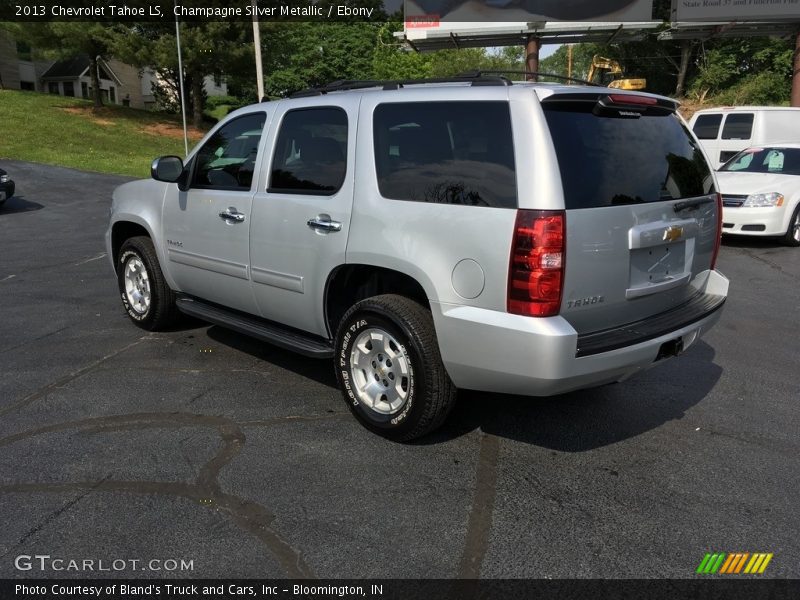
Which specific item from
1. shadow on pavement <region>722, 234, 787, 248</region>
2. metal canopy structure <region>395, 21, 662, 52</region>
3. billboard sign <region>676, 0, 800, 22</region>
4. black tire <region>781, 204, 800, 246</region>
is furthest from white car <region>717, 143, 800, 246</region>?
billboard sign <region>676, 0, 800, 22</region>

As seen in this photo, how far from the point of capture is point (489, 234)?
10.4ft

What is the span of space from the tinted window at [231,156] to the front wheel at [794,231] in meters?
8.83

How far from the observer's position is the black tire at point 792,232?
10.2m

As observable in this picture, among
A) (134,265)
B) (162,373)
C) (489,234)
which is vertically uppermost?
(489,234)

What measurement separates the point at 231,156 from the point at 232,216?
1.71 feet

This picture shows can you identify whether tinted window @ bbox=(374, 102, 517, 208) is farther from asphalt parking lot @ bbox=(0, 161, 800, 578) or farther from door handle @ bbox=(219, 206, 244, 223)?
asphalt parking lot @ bbox=(0, 161, 800, 578)

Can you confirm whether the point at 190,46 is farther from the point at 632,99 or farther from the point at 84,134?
the point at 632,99

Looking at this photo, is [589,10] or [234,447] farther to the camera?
[589,10]
